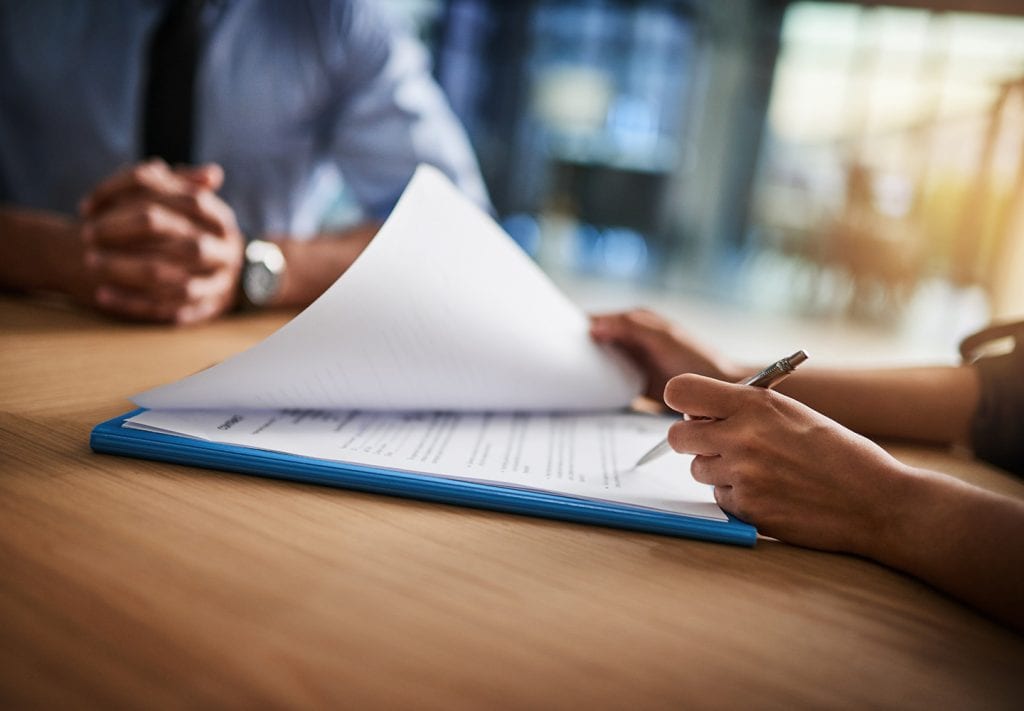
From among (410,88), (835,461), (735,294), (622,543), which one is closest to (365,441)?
(622,543)

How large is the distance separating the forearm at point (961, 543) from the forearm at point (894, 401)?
0.21 m

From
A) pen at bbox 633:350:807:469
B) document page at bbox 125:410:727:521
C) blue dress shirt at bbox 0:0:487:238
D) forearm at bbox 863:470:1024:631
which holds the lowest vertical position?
document page at bbox 125:410:727:521

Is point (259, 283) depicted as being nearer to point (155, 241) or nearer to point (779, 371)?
point (155, 241)

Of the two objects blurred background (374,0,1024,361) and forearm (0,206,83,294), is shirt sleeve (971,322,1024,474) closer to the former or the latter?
forearm (0,206,83,294)

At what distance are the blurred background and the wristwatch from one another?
465 cm

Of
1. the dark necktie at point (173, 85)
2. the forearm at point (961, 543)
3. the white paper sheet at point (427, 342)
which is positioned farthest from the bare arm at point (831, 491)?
the dark necktie at point (173, 85)

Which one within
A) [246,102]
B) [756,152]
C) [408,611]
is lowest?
[408,611]

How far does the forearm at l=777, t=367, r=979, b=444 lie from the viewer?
0.59 metres

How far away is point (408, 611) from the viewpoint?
281 millimetres

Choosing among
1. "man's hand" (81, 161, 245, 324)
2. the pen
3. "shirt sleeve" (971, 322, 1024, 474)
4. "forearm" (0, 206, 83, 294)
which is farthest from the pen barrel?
"forearm" (0, 206, 83, 294)

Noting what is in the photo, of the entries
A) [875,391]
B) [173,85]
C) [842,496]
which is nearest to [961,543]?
[842,496]

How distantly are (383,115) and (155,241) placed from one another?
0.50 meters

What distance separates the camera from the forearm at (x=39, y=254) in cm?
78

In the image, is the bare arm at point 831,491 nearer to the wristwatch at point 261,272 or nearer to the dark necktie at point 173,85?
the wristwatch at point 261,272
